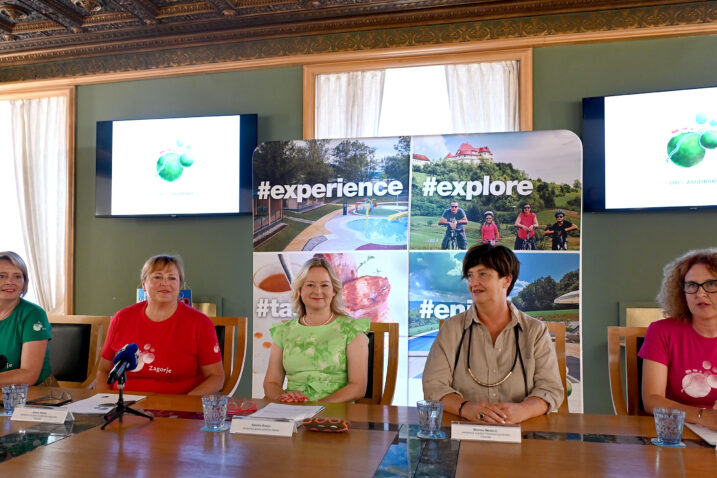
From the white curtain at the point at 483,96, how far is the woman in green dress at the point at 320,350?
2.02 metres

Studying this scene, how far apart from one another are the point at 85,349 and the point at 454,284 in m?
1.95

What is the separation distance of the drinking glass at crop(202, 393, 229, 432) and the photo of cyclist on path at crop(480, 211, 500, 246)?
2.07 m

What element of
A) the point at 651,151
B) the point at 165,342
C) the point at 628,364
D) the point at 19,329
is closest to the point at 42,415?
the point at 165,342

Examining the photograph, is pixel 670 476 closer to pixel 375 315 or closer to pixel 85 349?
pixel 375 315

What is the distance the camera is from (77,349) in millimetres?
2885

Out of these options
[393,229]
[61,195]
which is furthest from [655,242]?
[61,195]

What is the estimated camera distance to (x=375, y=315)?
138 inches

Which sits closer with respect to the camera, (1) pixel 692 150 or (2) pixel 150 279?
(2) pixel 150 279

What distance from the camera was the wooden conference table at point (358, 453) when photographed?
1.36m

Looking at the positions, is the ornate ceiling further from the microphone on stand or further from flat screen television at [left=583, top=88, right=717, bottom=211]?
the microphone on stand

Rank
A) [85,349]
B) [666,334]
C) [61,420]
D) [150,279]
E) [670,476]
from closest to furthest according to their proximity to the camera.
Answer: [670,476] → [61,420] → [666,334] → [150,279] → [85,349]

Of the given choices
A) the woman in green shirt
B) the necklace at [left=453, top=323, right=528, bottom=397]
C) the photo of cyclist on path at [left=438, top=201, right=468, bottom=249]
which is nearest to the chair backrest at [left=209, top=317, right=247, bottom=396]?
the woman in green shirt

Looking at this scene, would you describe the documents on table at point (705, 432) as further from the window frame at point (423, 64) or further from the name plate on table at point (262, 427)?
the window frame at point (423, 64)

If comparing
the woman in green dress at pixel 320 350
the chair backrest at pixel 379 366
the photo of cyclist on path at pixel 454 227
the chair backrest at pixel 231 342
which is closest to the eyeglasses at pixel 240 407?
the woman in green dress at pixel 320 350
